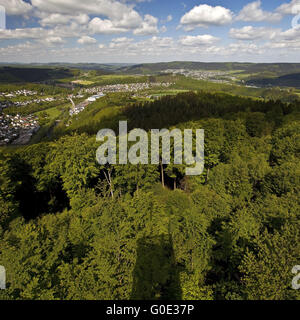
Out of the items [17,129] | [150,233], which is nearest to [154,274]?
[150,233]

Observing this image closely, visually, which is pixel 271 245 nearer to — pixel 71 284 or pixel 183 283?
pixel 183 283

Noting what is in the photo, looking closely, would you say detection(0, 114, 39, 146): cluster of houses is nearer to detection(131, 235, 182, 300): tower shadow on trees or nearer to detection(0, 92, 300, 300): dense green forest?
detection(0, 92, 300, 300): dense green forest

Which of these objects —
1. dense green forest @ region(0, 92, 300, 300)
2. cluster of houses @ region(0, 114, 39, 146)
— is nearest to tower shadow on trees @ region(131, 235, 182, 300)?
dense green forest @ region(0, 92, 300, 300)

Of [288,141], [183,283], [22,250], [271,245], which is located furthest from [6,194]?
[288,141]

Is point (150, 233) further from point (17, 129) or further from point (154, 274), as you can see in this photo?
point (17, 129)

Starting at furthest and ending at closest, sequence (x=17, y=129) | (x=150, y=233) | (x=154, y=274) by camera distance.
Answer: (x=17, y=129), (x=150, y=233), (x=154, y=274)

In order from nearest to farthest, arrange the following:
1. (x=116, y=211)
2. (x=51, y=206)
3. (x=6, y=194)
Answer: (x=116, y=211) → (x=6, y=194) → (x=51, y=206)
